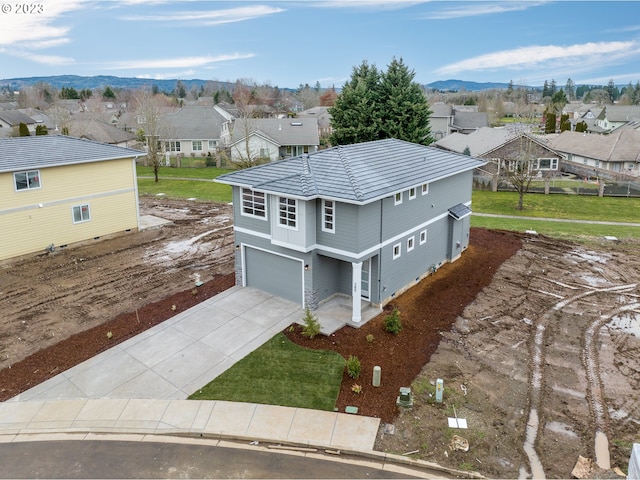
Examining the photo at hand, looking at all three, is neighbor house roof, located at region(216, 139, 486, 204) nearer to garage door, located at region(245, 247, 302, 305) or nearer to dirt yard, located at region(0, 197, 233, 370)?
garage door, located at region(245, 247, 302, 305)

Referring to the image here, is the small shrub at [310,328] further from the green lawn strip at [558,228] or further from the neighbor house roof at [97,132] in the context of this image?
the neighbor house roof at [97,132]

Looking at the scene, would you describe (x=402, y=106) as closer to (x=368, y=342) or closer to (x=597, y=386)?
(x=368, y=342)

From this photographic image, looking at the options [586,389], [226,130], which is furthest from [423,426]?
[226,130]

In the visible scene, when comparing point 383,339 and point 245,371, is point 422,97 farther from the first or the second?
point 245,371

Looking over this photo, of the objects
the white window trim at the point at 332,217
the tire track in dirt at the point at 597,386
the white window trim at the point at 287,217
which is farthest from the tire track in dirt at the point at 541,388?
the white window trim at the point at 287,217

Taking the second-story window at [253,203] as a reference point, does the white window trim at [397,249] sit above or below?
below

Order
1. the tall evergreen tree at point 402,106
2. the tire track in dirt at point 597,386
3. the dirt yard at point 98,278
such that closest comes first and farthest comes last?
the tire track in dirt at point 597,386 < the dirt yard at point 98,278 < the tall evergreen tree at point 402,106
